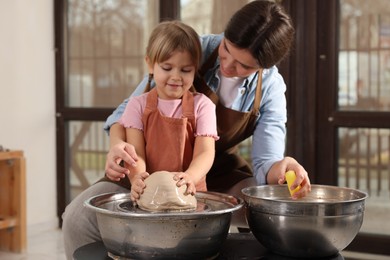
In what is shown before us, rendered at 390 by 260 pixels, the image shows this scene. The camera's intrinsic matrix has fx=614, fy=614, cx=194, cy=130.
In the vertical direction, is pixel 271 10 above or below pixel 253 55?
above

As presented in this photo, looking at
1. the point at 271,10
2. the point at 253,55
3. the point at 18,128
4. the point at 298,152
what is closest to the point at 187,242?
the point at 253,55

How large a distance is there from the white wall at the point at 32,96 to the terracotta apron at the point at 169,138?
2.05 metres

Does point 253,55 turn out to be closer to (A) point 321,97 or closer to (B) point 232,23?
→ (B) point 232,23

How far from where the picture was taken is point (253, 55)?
1.61m

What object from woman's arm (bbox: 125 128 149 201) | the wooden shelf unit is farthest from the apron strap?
the wooden shelf unit

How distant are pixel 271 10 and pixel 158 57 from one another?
0.33 m

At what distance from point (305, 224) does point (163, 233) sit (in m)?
0.32

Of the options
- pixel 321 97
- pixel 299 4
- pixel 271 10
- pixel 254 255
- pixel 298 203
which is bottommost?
pixel 254 255

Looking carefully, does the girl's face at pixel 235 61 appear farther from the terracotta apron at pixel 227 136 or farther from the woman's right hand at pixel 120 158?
the woman's right hand at pixel 120 158

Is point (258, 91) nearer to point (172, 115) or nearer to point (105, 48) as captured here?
point (172, 115)

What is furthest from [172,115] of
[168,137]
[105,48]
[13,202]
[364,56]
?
[105,48]

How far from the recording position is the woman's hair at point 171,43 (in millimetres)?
1673

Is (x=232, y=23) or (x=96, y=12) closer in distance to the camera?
(x=232, y=23)

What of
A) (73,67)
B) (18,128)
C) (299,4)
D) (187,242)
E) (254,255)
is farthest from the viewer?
(73,67)
